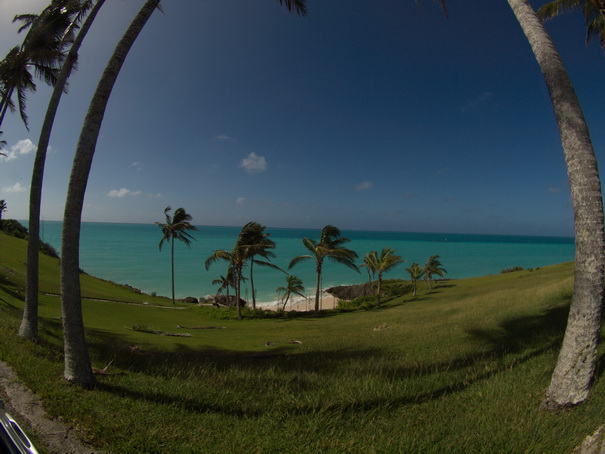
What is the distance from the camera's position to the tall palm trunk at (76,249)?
4992 mm

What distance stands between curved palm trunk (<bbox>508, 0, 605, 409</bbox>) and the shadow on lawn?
141 cm

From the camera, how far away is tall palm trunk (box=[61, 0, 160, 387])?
499cm

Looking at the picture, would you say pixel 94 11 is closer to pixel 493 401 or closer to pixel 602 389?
pixel 493 401

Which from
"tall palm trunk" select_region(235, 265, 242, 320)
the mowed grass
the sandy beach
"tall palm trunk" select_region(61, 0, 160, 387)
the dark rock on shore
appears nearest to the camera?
the mowed grass

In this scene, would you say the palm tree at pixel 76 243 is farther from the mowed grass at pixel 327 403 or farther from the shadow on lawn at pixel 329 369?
the shadow on lawn at pixel 329 369

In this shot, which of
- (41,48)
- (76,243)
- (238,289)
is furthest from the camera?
(238,289)

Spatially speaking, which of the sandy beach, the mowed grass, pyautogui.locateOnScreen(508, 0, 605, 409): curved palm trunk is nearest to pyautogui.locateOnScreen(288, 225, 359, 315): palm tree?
the sandy beach

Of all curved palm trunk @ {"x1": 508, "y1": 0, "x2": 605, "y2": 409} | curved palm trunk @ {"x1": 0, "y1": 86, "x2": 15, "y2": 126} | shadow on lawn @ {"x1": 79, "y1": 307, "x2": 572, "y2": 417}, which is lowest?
shadow on lawn @ {"x1": 79, "y1": 307, "x2": 572, "y2": 417}

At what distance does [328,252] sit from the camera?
1070 inches

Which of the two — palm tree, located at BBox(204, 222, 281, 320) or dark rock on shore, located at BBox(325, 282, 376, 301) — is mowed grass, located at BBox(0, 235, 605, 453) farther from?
dark rock on shore, located at BBox(325, 282, 376, 301)

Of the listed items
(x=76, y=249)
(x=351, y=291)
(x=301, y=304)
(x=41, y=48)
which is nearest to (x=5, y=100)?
(x=41, y=48)

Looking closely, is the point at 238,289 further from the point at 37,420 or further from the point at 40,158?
the point at 37,420

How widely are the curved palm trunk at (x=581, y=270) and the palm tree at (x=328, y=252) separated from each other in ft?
69.8

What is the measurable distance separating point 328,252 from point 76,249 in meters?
23.0
